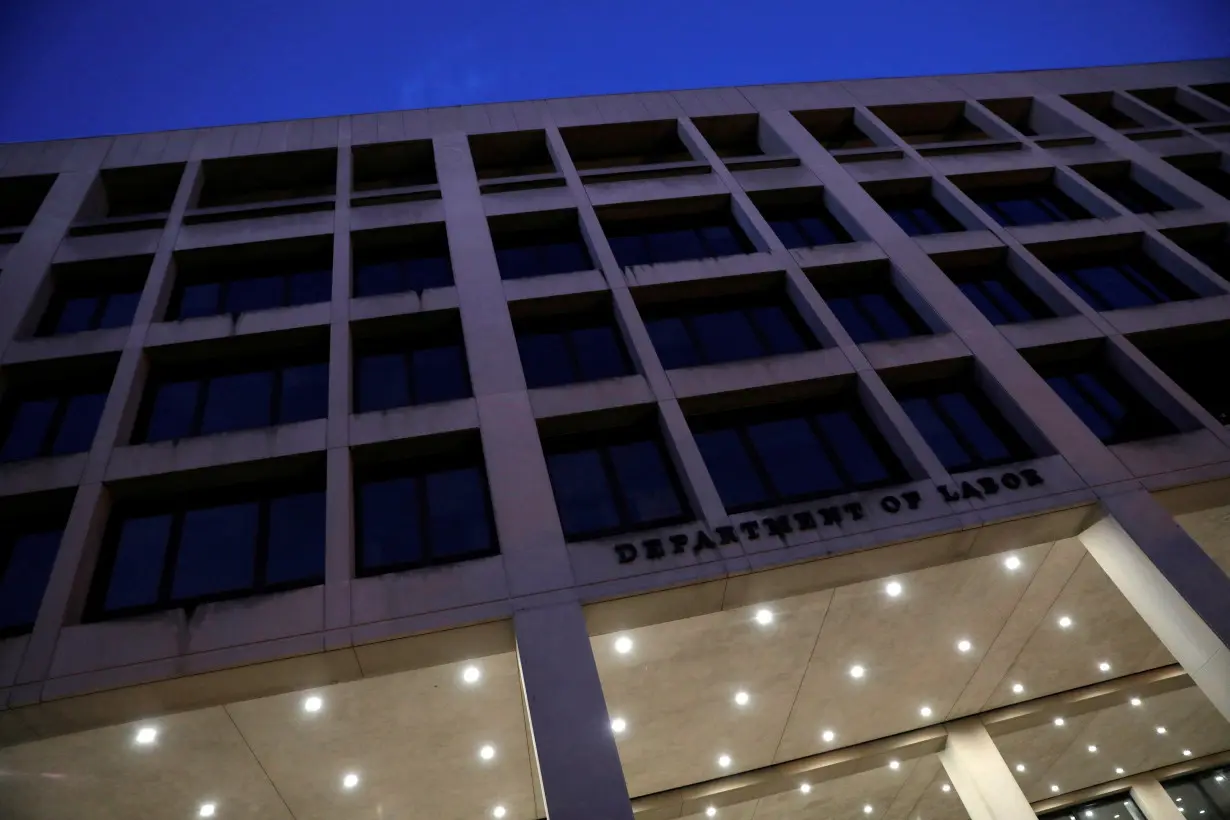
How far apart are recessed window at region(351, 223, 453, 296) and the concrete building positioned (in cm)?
12

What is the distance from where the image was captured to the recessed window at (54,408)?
14984 mm

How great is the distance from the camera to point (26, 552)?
1323cm

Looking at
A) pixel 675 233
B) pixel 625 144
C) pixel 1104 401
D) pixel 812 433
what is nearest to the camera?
pixel 812 433

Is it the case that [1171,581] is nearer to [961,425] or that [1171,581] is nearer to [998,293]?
[961,425]

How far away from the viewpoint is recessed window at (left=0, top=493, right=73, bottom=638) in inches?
486

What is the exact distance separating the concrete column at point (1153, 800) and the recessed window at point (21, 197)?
41.3 m

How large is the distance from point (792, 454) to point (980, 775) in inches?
441

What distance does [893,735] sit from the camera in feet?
64.9

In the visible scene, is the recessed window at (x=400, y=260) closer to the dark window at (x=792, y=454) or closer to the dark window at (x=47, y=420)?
the dark window at (x=47, y=420)

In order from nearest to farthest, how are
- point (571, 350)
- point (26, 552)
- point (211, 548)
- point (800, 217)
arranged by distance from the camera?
point (26, 552) < point (211, 548) < point (571, 350) < point (800, 217)

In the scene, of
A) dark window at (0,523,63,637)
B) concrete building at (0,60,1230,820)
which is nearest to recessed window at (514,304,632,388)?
concrete building at (0,60,1230,820)

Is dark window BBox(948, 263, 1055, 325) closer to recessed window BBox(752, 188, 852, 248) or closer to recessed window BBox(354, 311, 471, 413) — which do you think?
recessed window BBox(752, 188, 852, 248)

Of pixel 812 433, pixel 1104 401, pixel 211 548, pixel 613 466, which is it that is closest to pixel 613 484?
pixel 613 466

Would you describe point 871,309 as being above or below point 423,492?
above
